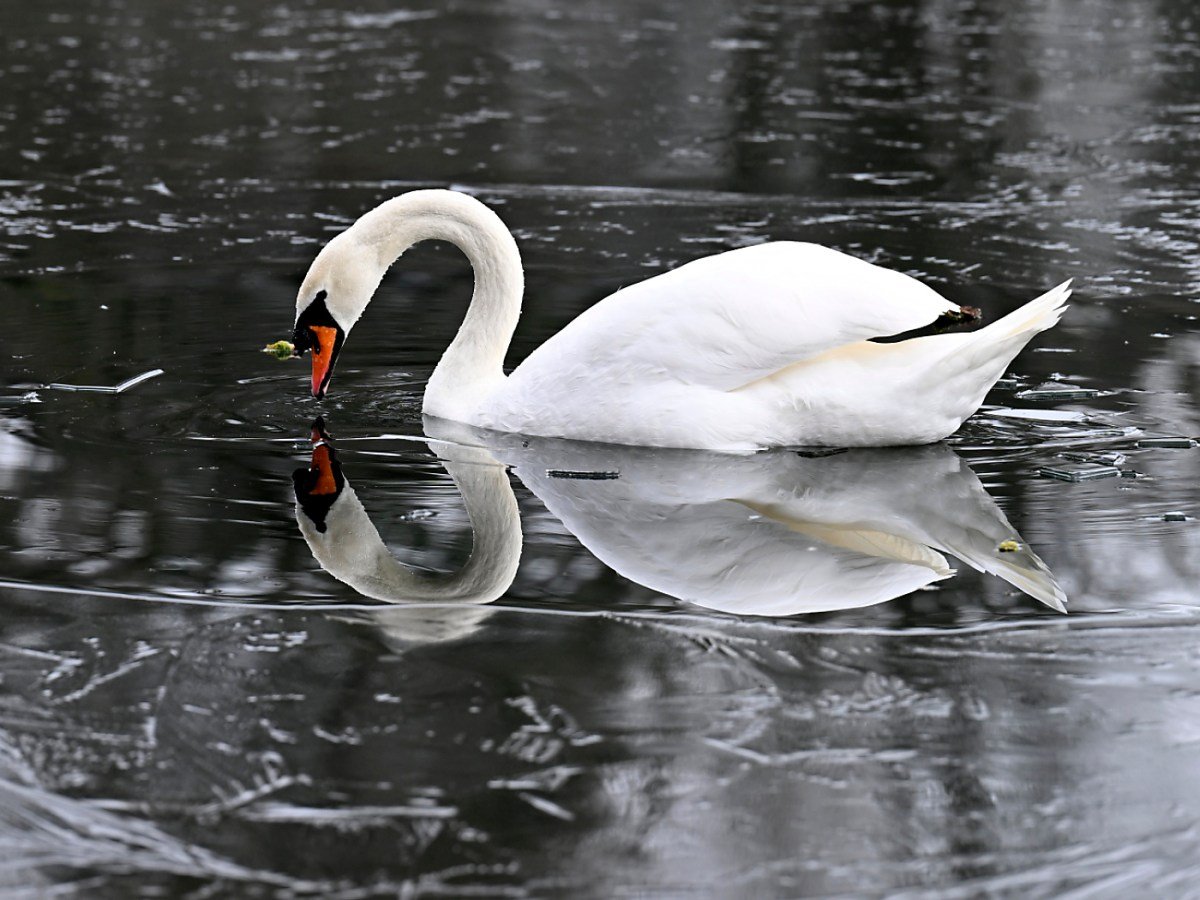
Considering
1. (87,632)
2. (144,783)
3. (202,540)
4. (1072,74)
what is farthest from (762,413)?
(1072,74)

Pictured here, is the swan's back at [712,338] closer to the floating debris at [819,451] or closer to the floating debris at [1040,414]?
the floating debris at [819,451]

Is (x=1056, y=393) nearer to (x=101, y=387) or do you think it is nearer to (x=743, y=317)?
(x=743, y=317)

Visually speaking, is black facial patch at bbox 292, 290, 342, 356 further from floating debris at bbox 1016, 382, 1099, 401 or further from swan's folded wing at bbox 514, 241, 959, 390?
floating debris at bbox 1016, 382, 1099, 401

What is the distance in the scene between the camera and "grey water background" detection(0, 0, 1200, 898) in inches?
137

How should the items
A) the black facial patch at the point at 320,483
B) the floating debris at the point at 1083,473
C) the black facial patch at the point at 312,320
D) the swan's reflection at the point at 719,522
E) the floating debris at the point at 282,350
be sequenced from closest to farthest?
the swan's reflection at the point at 719,522 < the black facial patch at the point at 320,483 < the floating debris at the point at 1083,473 < the black facial patch at the point at 312,320 < the floating debris at the point at 282,350

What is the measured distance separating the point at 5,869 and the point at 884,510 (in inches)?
121

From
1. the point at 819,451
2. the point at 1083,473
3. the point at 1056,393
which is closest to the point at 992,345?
the point at 1083,473

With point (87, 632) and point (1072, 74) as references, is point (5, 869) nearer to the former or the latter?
point (87, 632)

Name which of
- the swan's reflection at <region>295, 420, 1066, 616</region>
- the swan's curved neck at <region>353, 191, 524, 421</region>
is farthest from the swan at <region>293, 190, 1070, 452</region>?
the swan's curved neck at <region>353, 191, 524, 421</region>

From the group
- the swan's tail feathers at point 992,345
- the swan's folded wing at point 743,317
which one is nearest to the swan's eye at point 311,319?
the swan's folded wing at point 743,317

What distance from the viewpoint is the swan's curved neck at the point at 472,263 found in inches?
263

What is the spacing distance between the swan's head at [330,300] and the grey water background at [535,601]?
0.69 ft

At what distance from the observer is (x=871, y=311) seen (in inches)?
231

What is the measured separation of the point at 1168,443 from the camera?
620 cm
